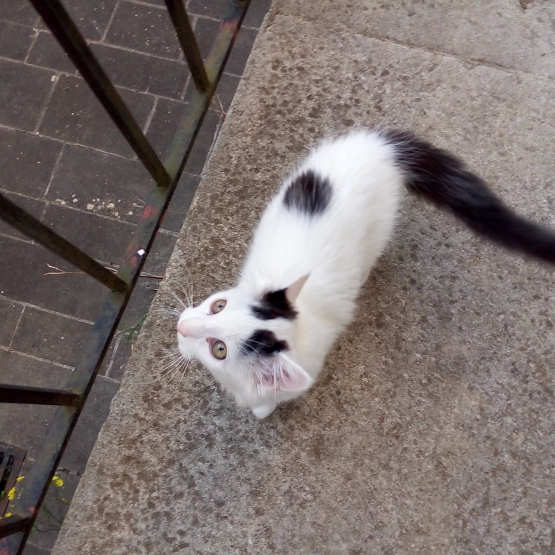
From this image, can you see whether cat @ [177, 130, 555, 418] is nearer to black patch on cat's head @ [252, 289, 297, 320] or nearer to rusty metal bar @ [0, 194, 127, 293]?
black patch on cat's head @ [252, 289, 297, 320]

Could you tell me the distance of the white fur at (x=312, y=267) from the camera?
154cm

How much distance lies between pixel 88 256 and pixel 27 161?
2214 mm

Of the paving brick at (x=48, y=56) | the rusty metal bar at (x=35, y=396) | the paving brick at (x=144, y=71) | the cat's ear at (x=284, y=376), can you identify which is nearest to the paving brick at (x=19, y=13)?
the paving brick at (x=48, y=56)

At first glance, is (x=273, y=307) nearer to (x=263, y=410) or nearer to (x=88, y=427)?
(x=263, y=410)

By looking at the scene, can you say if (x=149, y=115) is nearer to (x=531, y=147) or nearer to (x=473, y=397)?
(x=531, y=147)

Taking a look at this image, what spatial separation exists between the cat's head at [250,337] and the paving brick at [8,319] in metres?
1.83

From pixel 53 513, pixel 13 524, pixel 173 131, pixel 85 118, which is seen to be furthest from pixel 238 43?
pixel 53 513

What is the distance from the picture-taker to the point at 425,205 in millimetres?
2188

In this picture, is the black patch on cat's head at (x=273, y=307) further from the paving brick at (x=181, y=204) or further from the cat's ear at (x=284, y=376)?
the paving brick at (x=181, y=204)

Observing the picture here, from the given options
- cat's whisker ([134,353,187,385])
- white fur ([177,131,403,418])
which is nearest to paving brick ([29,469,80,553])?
cat's whisker ([134,353,187,385])

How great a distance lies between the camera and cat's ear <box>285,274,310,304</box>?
144 cm

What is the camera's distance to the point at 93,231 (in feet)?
9.87

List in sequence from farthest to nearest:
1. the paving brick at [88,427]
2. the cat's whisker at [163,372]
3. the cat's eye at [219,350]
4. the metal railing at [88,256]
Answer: the paving brick at [88,427] → the cat's whisker at [163,372] → the cat's eye at [219,350] → the metal railing at [88,256]

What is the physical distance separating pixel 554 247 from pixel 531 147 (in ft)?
3.03
